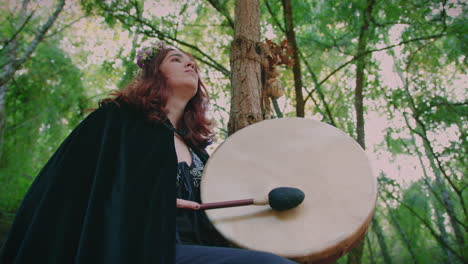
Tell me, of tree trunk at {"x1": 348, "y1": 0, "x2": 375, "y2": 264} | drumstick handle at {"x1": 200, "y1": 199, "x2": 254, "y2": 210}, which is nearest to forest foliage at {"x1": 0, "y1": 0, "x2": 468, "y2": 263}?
tree trunk at {"x1": 348, "y1": 0, "x2": 375, "y2": 264}

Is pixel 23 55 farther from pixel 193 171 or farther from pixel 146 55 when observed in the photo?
pixel 193 171

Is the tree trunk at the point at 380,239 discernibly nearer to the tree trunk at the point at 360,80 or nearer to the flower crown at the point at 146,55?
the tree trunk at the point at 360,80

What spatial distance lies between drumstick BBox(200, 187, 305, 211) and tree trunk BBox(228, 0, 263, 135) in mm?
653

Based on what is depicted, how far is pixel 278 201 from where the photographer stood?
1.02 m

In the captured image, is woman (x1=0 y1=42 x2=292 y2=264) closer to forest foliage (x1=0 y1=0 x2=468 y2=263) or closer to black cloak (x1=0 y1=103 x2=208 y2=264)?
black cloak (x1=0 y1=103 x2=208 y2=264)

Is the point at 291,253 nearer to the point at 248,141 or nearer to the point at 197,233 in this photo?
the point at 197,233

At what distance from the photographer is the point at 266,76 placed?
1.89 metres

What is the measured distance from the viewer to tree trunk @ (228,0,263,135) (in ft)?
5.51

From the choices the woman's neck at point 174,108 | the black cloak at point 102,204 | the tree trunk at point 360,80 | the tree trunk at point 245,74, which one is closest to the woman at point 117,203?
the black cloak at point 102,204

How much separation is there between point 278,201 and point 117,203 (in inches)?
23.3

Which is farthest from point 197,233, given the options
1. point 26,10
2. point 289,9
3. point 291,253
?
point 26,10

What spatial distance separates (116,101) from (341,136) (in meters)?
1.13

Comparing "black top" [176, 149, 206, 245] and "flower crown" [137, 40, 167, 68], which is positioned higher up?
"flower crown" [137, 40, 167, 68]

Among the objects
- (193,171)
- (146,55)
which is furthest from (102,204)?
(146,55)
